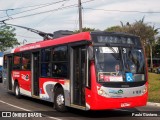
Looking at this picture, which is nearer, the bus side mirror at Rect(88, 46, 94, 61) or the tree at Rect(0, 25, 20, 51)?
the bus side mirror at Rect(88, 46, 94, 61)

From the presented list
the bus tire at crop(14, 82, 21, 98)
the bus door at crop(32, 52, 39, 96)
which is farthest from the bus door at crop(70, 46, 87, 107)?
the bus tire at crop(14, 82, 21, 98)

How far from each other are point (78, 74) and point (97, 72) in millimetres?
1178

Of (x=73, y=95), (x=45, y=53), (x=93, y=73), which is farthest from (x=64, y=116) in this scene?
(x=45, y=53)

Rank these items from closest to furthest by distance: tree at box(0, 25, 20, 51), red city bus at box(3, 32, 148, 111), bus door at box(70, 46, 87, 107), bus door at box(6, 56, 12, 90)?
red city bus at box(3, 32, 148, 111), bus door at box(70, 46, 87, 107), bus door at box(6, 56, 12, 90), tree at box(0, 25, 20, 51)

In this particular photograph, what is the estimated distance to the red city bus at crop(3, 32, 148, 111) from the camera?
38.2 feet

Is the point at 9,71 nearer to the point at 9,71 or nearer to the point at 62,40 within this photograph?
the point at 9,71

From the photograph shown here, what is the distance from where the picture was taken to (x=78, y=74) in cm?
1269

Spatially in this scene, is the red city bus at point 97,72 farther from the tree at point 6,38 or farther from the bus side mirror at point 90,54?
the tree at point 6,38

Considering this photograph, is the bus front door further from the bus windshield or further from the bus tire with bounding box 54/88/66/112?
the bus windshield

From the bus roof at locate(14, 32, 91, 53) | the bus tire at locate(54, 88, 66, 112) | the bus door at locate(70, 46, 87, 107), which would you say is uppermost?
the bus roof at locate(14, 32, 91, 53)

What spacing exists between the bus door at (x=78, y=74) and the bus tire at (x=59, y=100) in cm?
86

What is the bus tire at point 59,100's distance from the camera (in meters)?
13.7

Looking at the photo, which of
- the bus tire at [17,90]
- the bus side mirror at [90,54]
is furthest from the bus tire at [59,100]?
the bus tire at [17,90]

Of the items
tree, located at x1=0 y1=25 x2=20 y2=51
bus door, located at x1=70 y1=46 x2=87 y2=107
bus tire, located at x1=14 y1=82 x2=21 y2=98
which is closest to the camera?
bus door, located at x1=70 y1=46 x2=87 y2=107
